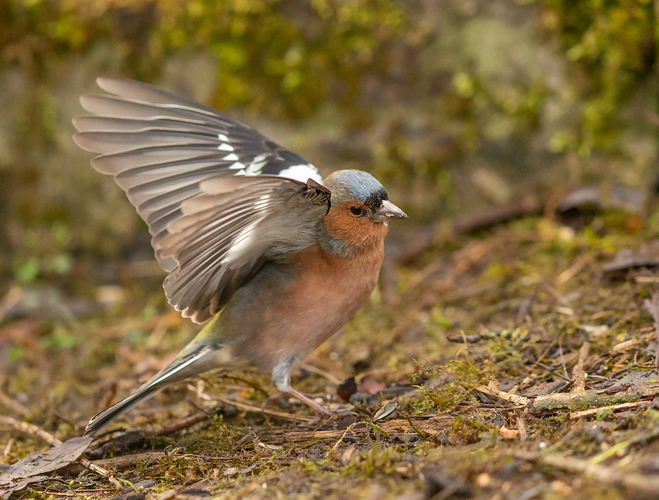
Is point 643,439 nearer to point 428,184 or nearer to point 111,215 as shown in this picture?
point 428,184

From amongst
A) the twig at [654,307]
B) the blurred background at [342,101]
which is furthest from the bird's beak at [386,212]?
the blurred background at [342,101]

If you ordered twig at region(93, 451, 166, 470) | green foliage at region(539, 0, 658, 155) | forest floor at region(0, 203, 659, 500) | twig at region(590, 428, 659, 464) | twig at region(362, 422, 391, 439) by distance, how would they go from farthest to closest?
green foliage at region(539, 0, 658, 155), twig at region(93, 451, 166, 470), twig at region(362, 422, 391, 439), forest floor at region(0, 203, 659, 500), twig at region(590, 428, 659, 464)

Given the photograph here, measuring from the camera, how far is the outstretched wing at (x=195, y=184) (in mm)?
2842

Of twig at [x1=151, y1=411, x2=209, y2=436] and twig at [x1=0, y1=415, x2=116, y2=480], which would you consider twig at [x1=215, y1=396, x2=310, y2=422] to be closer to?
twig at [x1=151, y1=411, x2=209, y2=436]

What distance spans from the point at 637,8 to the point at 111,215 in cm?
499

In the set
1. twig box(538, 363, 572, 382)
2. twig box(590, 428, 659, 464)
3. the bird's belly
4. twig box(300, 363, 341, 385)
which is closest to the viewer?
twig box(590, 428, 659, 464)

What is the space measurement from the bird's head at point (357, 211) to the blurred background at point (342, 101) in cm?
207

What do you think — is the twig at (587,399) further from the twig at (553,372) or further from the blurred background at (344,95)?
the blurred background at (344,95)

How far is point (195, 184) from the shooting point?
12.1 feet

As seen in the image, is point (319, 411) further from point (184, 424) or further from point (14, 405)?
point (14, 405)

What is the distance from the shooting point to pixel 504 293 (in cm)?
444

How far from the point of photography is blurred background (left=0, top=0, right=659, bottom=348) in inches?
207

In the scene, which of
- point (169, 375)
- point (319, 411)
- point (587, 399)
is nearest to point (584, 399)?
point (587, 399)

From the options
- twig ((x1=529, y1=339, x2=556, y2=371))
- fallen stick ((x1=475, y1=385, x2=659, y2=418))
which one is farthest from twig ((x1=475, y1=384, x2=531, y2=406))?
twig ((x1=529, y1=339, x2=556, y2=371))
